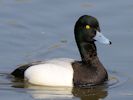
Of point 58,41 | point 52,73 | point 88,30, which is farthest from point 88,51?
point 58,41

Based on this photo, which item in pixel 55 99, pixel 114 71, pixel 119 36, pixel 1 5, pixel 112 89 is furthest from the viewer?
pixel 1 5

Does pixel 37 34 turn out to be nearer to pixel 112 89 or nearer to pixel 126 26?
pixel 126 26

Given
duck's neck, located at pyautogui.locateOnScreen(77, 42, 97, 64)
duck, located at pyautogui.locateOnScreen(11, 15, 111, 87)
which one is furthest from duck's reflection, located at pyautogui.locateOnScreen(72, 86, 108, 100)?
duck's neck, located at pyautogui.locateOnScreen(77, 42, 97, 64)

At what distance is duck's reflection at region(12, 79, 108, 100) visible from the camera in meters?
8.75

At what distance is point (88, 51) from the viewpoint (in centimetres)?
959

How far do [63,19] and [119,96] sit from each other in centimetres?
299

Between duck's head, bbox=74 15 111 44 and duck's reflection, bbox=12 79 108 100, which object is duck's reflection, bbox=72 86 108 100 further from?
duck's head, bbox=74 15 111 44

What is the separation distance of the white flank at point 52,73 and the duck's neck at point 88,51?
0.76 ft

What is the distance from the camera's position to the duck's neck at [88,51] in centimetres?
956

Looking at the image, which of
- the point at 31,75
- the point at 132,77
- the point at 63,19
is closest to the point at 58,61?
the point at 31,75

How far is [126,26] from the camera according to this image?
11.1 meters

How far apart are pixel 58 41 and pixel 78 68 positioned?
162 centimetres

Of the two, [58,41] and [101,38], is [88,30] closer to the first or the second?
[101,38]

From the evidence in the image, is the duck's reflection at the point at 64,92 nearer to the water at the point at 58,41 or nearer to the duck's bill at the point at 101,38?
the water at the point at 58,41
